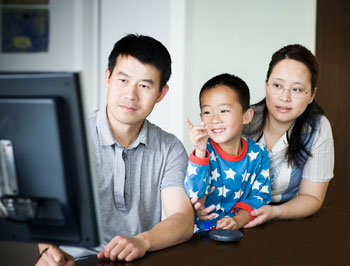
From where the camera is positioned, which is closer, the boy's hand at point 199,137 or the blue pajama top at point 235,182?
the boy's hand at point 199,137

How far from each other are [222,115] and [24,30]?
157 centimetres

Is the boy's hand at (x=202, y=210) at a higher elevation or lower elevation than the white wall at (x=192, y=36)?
lower

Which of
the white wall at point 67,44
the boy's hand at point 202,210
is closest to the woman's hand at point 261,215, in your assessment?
the boy's hand at point 202,210

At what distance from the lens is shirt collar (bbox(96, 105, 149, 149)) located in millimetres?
1371

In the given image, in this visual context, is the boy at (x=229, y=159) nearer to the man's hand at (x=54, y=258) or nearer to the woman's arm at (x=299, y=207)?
the woman's arm at (x=299, y=207)

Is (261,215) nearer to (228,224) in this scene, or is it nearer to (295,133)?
(228,224)

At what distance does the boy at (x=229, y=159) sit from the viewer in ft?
5.09

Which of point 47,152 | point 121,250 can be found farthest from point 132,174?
point 47,152

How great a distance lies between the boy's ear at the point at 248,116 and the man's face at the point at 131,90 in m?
0.47

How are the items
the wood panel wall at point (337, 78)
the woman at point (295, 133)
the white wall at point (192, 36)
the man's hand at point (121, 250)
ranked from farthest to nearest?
1. the wood panel wall at point (337, 78)
2. the white wall at point (192, 36)
3. the woman at point (295, 133)
4. the man's hand at point (121, 250)

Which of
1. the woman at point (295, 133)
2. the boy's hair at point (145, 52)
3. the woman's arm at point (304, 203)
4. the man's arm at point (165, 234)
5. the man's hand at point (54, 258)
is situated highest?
the boy's hair at point (145, 52)

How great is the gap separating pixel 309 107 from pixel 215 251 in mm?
961

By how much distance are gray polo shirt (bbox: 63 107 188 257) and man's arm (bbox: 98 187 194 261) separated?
0.05m

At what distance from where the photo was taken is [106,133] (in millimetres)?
1373
